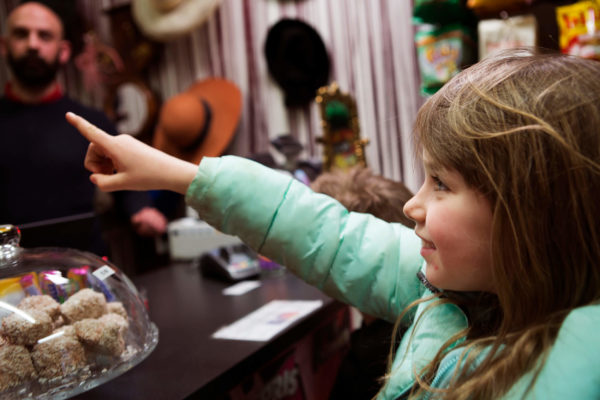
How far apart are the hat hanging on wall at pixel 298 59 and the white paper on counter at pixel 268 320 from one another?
5.07 feet

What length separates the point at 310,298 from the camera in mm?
1343

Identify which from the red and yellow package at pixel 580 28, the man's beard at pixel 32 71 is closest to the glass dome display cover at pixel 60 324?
the red and yellow package at pixel 580 28

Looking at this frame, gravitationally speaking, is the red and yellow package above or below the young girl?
above

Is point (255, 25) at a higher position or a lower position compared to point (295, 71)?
higher

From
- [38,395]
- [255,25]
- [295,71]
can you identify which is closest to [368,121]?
[295,71]

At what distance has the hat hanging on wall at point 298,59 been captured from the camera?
8.36 ft

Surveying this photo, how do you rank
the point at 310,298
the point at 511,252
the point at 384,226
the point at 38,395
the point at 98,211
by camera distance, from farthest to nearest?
the point at 98,211 < the point at 310,298 < the point at 384,226 < the point at 38,395 < the point at 511,252

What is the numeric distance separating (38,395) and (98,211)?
2.20m

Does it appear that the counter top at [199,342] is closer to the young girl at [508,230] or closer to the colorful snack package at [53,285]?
the colorful snack package at [53,285]

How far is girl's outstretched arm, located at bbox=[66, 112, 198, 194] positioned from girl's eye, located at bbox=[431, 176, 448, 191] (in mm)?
379

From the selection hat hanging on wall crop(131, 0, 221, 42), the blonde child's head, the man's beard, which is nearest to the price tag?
the blonde child's head

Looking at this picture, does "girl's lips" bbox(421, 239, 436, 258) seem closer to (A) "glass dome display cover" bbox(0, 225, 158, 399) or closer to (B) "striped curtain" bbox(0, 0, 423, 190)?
(A) "glass dome display cover" bbox(0, 225, 158, 399)

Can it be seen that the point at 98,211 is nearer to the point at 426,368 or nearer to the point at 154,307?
the point at 154,307

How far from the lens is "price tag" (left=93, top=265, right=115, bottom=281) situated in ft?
2.94
